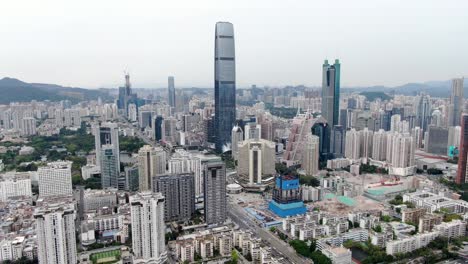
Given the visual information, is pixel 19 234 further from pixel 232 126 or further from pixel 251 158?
pixel 232 126

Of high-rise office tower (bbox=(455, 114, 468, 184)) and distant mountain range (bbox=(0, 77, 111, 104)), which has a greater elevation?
distant mountain range (bbox=(0, 77, 111, 104))

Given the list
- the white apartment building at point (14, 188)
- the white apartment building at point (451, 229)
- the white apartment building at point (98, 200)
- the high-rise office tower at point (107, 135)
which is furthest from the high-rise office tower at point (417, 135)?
the white apartment building at point (14, 188)

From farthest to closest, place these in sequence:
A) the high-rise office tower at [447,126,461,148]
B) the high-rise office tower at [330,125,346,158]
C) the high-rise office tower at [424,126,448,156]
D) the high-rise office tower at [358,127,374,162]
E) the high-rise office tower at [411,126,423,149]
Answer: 1. the high-rise office tower at [411,126,423,149]
2. the high-rise office tower at [424,126,448,156]
3. the high-rise office tower at [447,126,461,148]
4. the high-rise office tower at [330,125,346,158]
5. the high-rise office tower at [358,127,374,162]

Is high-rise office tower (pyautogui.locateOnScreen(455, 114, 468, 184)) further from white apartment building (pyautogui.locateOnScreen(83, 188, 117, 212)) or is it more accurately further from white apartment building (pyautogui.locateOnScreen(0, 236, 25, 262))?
white apartment building (pyautogui.locateOnScreen(0, 236, 25, 262))

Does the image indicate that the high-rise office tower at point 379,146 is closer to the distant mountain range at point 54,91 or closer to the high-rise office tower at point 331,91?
the high-rise office tower at point 331,91

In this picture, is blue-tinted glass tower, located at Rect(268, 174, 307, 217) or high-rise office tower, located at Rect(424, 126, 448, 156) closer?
blue-tinted glass tower, located at Rect(268, 174, 307, 217)

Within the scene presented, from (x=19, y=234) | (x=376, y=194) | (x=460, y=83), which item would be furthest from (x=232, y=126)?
(x=460, y=83)

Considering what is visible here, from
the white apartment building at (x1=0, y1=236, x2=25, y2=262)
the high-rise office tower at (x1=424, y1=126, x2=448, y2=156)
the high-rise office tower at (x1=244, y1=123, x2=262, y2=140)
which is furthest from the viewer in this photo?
the high-rise office tower at (x1=244, y1=123, x2=262, y2=140)

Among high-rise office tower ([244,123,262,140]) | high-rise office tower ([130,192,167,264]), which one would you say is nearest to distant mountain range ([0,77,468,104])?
high-rise office tower ([244,123,262,140])
